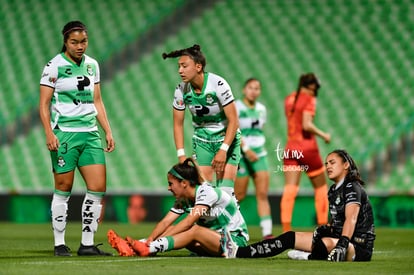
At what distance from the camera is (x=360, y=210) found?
25.7ft

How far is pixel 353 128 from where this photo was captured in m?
17.2

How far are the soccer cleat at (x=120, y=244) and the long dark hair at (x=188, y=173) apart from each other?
68 centimetres

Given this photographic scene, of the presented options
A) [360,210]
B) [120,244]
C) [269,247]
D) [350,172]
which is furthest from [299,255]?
[120,244]

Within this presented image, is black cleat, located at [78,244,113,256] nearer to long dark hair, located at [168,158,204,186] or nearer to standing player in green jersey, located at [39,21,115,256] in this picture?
standing player in green jersey, located at [39,21,115,256]

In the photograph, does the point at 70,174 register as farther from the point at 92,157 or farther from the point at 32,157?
the point at 32,157

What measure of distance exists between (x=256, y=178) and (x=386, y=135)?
17.7ft

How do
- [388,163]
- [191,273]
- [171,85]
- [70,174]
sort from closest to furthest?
[191,273] < [70,174] < [388,163] < [171,85]

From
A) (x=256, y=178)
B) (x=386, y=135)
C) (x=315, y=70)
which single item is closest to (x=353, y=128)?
(x=386, y=135)

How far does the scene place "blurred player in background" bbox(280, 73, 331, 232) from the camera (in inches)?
452

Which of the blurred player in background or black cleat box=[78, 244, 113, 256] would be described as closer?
black cleat box=[78, 244, 113, 256]

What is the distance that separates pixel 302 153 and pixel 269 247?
3.81m

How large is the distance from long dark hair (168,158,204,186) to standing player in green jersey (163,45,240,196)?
28.2 inches

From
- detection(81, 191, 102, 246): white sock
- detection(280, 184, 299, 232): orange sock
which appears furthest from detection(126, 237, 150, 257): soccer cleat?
detection(280, 184, 299, 232): orange sock

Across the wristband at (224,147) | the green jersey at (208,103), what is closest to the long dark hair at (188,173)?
the wristband at (224,147)
